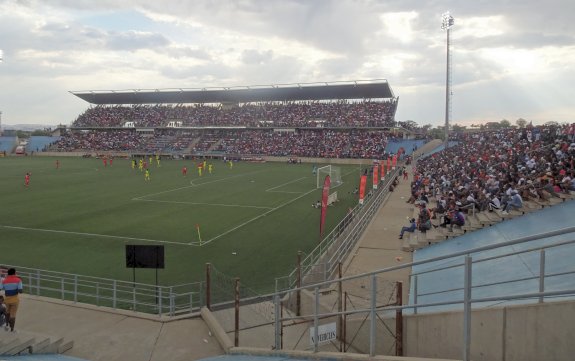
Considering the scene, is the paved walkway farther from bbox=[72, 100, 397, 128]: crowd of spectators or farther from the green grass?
bbox=[72, 100, 397, 128]: crowd of spectators

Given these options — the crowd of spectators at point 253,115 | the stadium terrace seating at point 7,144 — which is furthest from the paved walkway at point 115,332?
the stadium terrace seating at point 7,144

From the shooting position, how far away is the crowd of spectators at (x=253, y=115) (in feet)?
286

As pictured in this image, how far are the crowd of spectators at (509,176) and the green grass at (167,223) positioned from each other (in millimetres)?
6566

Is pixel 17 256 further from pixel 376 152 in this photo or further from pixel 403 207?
pixel 376 152

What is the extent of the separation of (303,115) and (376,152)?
21.1 m

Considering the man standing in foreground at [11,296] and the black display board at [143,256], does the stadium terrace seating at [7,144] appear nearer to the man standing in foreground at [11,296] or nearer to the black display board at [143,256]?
the black display board at [143,256]

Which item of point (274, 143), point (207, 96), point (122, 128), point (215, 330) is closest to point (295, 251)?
point (215, 330)

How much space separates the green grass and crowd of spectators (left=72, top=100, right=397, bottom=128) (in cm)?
4157

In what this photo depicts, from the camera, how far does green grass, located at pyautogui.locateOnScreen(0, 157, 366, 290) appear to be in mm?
18469

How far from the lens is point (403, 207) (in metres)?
30.8

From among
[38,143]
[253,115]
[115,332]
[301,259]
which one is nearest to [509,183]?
[301,259]

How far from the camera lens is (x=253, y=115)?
94.8 meters

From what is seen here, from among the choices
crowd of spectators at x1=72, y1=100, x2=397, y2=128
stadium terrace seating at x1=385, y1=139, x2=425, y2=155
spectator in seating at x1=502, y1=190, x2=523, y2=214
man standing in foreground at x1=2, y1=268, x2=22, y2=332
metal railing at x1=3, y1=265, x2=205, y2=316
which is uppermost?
crowd of spectators at x1=72, y1=100, x2=397, y2=128

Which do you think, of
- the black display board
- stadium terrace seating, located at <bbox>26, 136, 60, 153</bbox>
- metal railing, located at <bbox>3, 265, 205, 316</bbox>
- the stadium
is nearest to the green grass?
the stadium
